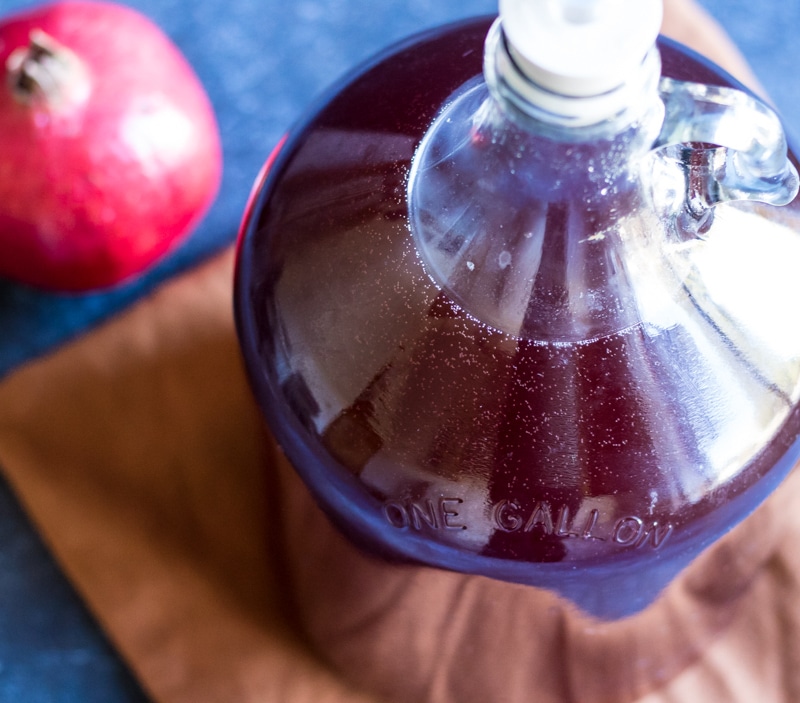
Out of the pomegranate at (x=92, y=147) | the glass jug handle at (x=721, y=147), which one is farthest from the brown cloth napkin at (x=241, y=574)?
the glass jug handle at (x=721, y=147)

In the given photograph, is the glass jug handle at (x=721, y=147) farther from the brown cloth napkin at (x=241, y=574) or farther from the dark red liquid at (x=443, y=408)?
the brown cloth napkin at (x=241, y=574)

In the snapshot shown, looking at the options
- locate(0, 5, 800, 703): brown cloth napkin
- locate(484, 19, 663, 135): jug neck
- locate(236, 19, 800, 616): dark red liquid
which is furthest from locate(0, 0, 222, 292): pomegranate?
locate(484, 19, 663, 135): jug neck

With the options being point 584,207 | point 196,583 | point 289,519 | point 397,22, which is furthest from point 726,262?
point 397,22

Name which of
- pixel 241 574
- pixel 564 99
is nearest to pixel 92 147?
pixel 241 574

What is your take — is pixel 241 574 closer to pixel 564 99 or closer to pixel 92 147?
pixel 92 147

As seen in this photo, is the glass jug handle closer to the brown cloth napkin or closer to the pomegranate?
the brown cloth napkin

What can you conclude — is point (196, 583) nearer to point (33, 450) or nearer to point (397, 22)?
point (33, 450)
